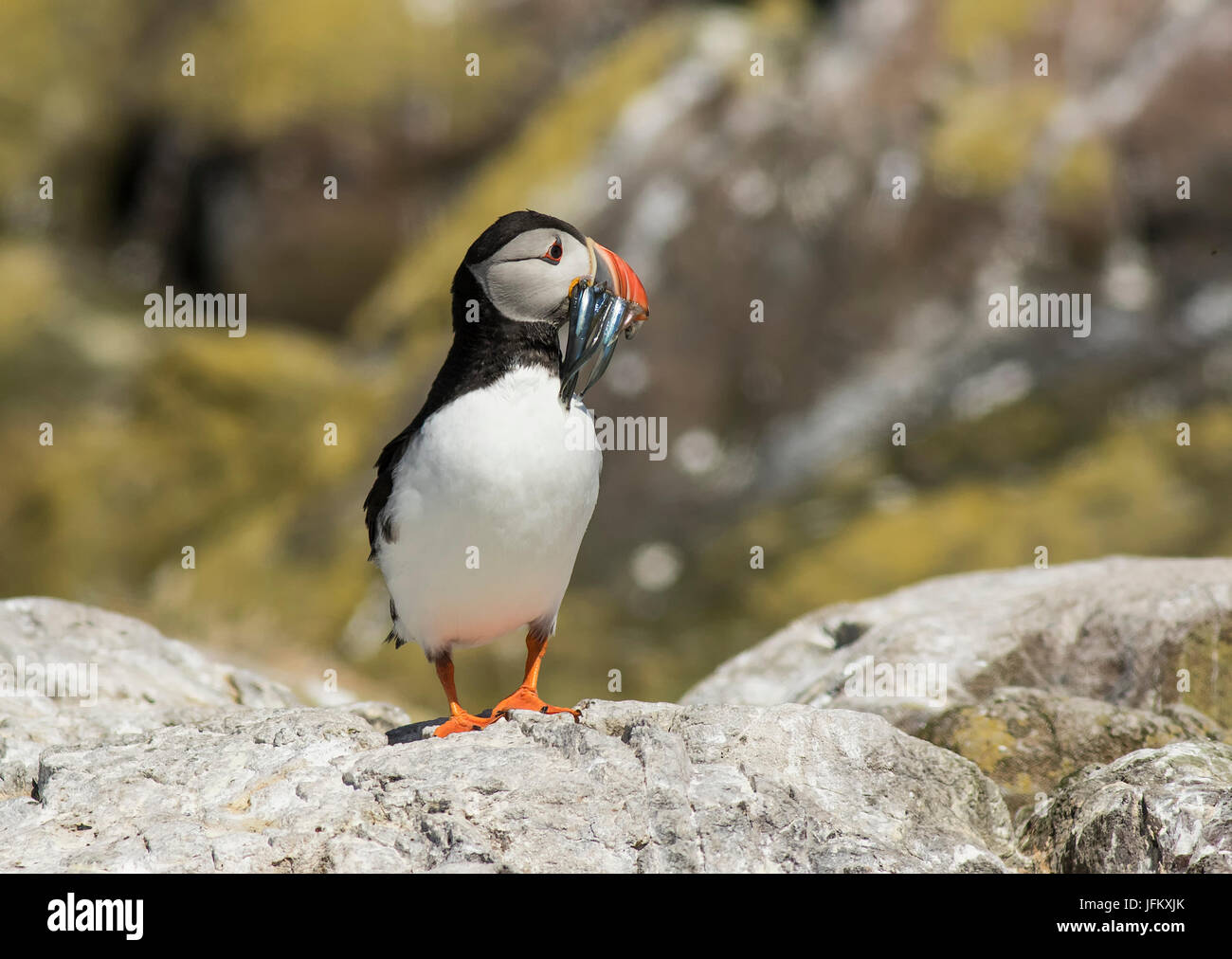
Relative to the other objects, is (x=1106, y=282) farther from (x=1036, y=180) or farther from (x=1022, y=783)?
(x=1022, y=783)

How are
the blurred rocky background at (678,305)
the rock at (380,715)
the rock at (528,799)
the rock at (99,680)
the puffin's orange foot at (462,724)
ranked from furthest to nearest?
1. the blurred rocky background at (678,305)
2. the rock at (380,715)
3. the rock at (99,680)
4. the puffin's orange foot at (462,724)
5. the rock at (528,799)

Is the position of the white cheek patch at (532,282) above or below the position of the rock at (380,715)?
above

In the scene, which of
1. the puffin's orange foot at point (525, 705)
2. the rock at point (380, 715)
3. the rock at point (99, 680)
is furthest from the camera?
the rock at point (380, 715)

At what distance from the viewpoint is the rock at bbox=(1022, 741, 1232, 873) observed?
532 cm

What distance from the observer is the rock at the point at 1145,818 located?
532cm

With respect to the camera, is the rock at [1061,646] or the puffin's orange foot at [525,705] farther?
the rock at [1061,646]

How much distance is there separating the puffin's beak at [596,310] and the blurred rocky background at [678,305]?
231 inches

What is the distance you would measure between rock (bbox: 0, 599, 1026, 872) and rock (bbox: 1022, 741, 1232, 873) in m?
0.22

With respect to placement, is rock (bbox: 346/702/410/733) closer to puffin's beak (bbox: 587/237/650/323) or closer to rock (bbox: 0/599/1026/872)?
rock (bbox: 0/599/1026/872)

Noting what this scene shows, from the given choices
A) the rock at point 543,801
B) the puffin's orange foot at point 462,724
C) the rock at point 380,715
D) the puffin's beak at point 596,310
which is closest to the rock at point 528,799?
the rock at point 543,801

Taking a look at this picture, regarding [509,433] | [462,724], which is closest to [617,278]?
[509,433]

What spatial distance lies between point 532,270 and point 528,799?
2457 millimetres

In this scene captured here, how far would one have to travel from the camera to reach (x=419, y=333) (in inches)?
690

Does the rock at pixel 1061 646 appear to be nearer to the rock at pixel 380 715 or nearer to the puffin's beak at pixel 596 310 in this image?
the rock at pixel 380 715
